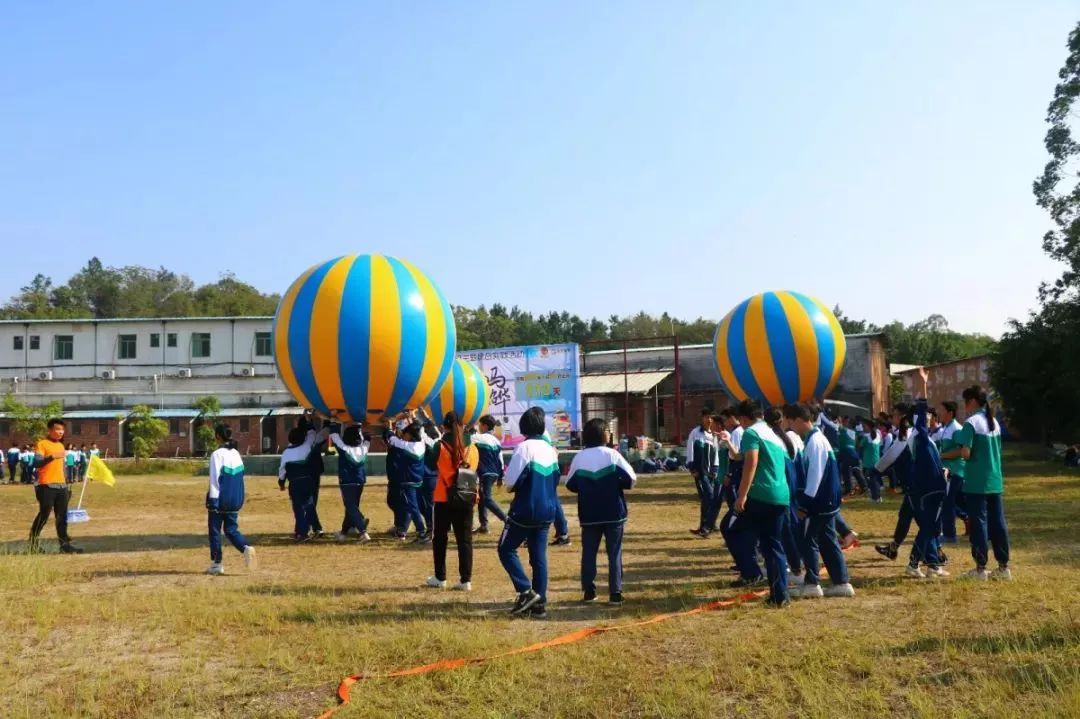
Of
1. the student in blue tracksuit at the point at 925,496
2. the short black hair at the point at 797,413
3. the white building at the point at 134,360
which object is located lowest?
the student in blue tracksuit at the point at 925,496

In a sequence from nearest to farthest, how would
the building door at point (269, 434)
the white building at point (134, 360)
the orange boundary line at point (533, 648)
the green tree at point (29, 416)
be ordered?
the orange boundary line at point (533, 648) < the green tree at point (29, 416) < the building door at point (269, 434) < the white building at point (134, 360)

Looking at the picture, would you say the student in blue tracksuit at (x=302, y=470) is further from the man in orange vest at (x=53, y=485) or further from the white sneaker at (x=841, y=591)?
the white sneaker at (x=841, y=591)

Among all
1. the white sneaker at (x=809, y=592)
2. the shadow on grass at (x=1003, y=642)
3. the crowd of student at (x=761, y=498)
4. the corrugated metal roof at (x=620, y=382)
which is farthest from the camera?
the corrugated metal roof at (x=620, y=382)

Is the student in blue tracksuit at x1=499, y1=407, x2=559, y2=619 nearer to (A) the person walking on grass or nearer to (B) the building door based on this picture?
(A) the person walking on grass

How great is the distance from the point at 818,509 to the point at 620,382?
38.4 metres

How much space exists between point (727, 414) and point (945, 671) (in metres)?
6.86

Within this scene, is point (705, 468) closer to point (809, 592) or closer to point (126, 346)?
point (809, 592)

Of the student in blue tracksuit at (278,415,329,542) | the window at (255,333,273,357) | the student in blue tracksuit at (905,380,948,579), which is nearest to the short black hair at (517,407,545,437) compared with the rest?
the student in blue tracksuit at (905,380,948,579)

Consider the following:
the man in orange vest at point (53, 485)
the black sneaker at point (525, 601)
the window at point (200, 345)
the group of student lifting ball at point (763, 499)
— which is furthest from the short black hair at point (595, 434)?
the window at point (200, 345)

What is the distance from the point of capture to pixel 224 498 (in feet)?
34.2

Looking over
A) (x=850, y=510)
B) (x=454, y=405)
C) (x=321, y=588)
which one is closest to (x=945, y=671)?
(x=321, y=588)

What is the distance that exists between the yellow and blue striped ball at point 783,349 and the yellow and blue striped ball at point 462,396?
10353mm

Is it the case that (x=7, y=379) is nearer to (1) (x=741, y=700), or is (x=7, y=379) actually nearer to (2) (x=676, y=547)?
(2) (x=676, y=547)

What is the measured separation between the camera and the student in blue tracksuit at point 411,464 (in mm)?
13086
